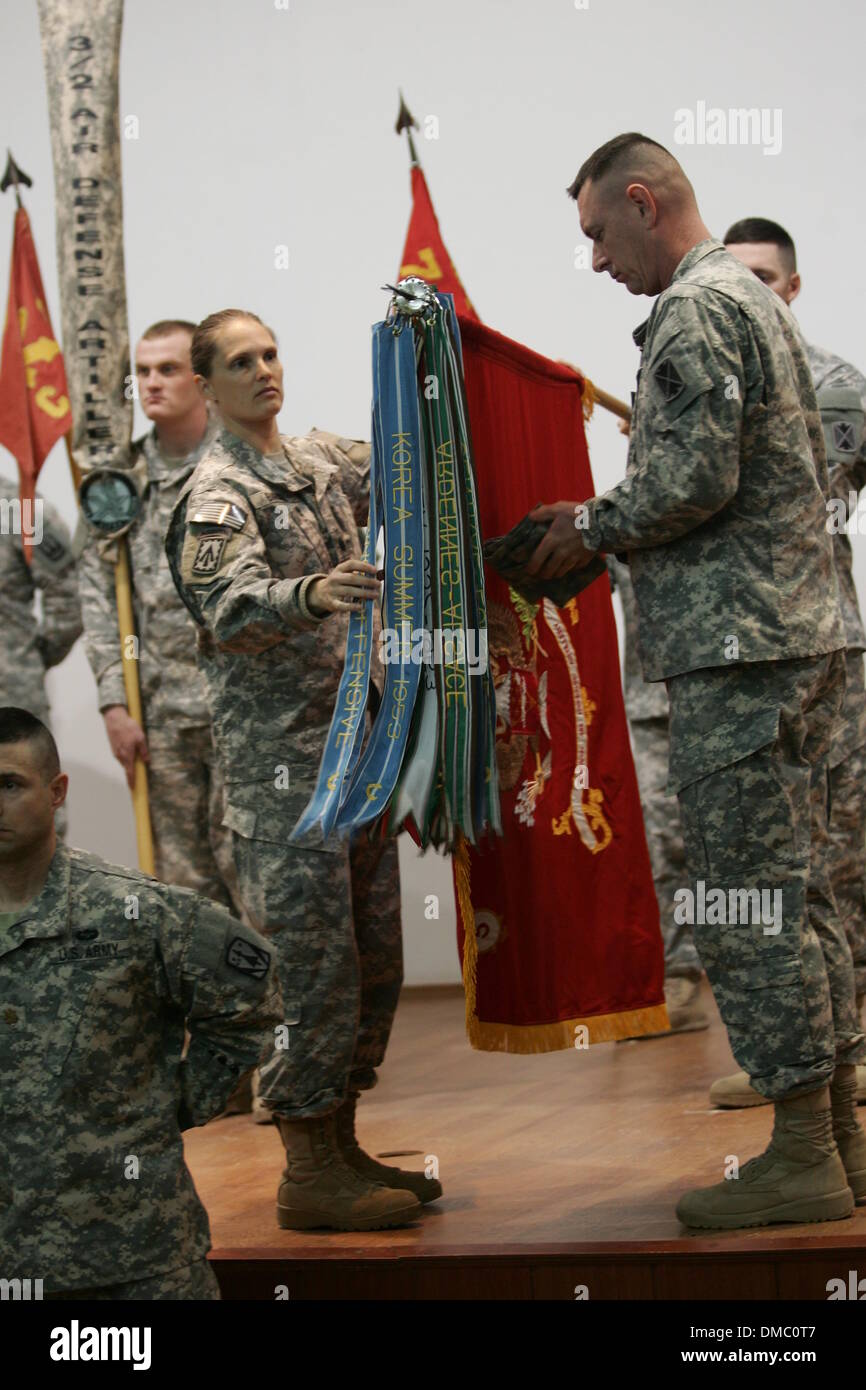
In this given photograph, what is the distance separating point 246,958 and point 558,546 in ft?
3.11

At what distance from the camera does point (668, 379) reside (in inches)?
108

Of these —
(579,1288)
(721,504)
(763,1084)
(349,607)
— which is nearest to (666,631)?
(721,504)

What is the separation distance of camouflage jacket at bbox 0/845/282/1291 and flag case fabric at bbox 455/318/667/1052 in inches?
28.2

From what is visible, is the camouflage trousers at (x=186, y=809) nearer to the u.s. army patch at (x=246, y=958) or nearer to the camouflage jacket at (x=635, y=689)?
the camouflage jacket at (x=635, y=689)

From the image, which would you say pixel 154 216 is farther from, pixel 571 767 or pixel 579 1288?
pixel 579 1288

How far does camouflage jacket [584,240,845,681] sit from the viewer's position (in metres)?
2.71

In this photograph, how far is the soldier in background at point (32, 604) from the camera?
5188mm

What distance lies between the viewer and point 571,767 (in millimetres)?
3316

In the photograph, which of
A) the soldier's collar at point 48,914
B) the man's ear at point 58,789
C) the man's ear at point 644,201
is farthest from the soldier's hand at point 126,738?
the man's ear at point 644,201

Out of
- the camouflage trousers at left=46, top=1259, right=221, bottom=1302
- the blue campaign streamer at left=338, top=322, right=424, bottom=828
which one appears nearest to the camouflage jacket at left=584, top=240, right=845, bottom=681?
the blue campaign streamer at left=338, top=322, right=424, bottom=828

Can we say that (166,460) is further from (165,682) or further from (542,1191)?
(542,1191)

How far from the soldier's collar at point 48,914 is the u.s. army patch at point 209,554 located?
0.73m

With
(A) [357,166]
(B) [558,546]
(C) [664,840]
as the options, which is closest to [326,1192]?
(B) [558,546]
